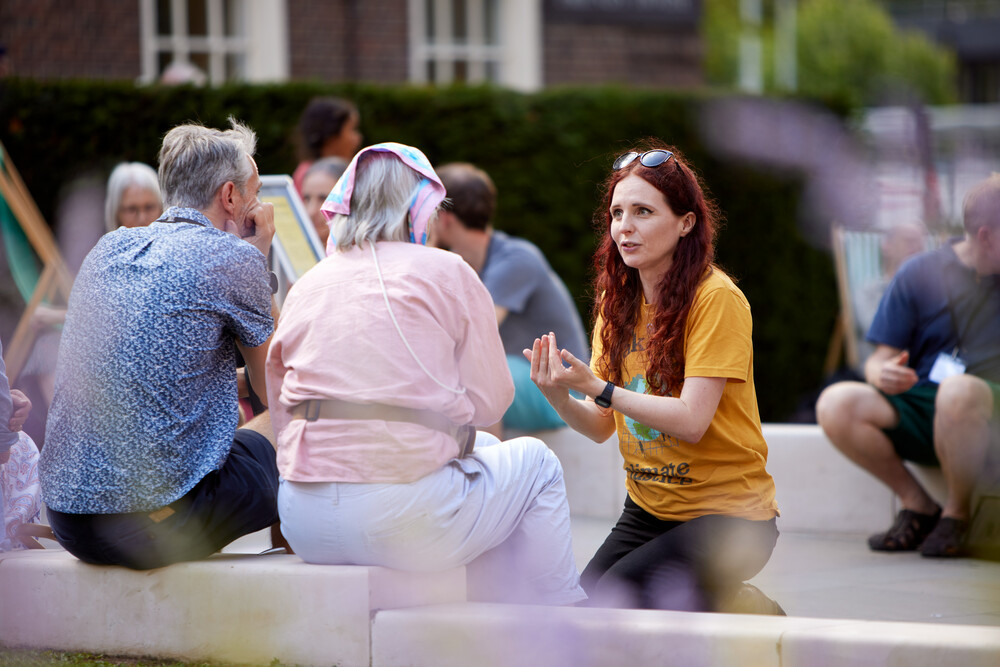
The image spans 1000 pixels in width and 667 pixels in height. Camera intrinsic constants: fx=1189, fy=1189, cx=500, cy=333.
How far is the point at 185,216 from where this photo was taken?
3.43 metres

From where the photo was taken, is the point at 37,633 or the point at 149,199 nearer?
the point at 37,633

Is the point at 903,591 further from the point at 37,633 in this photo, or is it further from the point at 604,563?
the point at 37,633

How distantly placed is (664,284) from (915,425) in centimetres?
197

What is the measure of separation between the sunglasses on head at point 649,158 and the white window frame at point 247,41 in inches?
278

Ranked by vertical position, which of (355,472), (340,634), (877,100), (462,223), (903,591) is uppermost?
(877,100)

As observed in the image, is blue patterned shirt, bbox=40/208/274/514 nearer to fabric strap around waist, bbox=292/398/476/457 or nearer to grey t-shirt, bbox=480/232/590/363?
fabric strap around waist, bbox=292/398/476/457

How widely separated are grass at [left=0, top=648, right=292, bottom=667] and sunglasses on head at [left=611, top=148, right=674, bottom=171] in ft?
5.75

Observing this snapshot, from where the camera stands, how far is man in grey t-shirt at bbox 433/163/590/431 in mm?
5555

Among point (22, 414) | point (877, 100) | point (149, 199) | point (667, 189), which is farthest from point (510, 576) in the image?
point (877, 100)

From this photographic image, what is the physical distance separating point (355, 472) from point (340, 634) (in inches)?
17.8

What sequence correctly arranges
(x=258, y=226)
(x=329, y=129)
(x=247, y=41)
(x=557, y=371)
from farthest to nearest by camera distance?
(x=247, y=41) → (x=329, y=129) → (x=258, y=226) → (x=557, y=371)

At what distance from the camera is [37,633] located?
349 cm

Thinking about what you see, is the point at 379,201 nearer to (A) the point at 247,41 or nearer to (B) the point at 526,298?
(B) the point at 526,298

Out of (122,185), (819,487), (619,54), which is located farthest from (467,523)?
(619,54)
